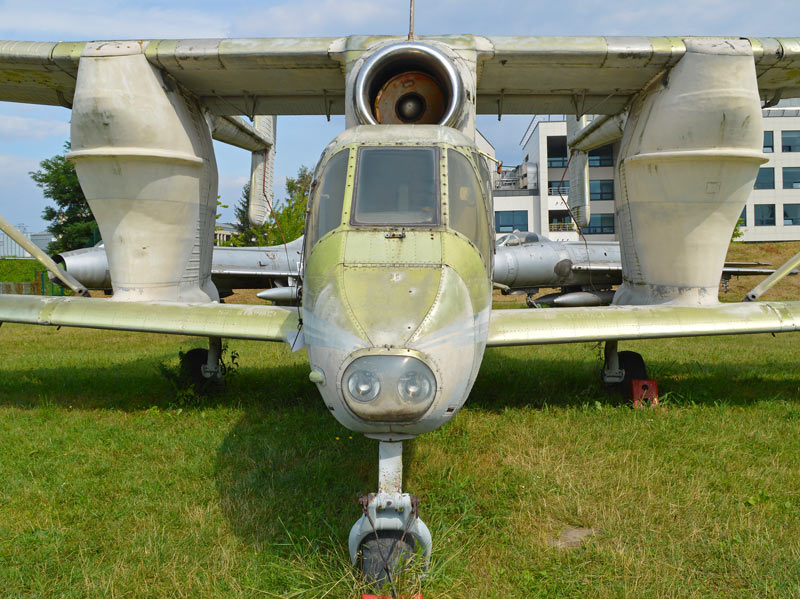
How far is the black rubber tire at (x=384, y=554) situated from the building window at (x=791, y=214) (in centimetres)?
5055

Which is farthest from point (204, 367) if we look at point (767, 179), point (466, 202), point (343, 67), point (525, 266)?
point (767, 179)

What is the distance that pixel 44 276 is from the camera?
31.0 m

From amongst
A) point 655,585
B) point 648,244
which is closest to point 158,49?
point 648,244

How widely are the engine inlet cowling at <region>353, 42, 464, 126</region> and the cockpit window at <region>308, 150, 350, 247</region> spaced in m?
1.69

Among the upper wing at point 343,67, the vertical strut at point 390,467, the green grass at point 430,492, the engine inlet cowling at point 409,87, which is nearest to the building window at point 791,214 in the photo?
the upper wing at point 343,67

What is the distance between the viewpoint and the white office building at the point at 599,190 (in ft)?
137

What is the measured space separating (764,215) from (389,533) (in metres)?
50.1

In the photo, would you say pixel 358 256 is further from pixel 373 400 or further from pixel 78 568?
pixel 78 568

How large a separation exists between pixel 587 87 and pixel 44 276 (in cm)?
3119

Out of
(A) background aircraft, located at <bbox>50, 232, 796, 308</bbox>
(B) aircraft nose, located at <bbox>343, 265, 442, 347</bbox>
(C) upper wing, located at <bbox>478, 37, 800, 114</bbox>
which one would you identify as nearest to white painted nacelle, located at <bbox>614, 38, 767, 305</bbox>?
(C) upper wing, located at <bbox>478, 37, 800, 114</bbox>

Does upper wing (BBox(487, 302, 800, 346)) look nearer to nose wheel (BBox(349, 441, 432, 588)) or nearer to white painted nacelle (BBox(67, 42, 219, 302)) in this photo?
nose wheel (BBox(349, 441, 432, 588))

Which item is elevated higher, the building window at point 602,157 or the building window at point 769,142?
the building window at point 769,142

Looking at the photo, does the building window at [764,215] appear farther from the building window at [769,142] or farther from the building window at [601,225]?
the building window at [601,225]

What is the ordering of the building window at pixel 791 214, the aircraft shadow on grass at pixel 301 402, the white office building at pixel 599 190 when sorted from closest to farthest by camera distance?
the aircraft shadow on grass at pixel 301 402, the white office building at pixel 599 190, the building window at pixel 791 214
